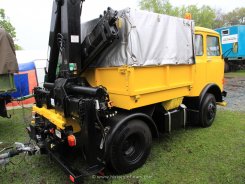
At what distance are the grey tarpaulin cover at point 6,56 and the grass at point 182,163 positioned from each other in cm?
168

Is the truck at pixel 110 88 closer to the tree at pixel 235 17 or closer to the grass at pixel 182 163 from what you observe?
the grass at pixel 182 163

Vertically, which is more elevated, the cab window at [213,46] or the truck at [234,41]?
the truck at [234,41]

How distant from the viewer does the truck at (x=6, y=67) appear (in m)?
5.35

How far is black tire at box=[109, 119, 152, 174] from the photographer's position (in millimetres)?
3328

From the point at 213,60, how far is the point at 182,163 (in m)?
2.94

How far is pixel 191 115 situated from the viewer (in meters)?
5.33

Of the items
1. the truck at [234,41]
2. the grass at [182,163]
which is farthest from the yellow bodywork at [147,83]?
the truck at [234,41]

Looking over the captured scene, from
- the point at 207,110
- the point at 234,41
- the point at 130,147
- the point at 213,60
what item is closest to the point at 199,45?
the point at 213,60

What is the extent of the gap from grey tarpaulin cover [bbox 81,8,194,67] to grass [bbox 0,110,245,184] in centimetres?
174

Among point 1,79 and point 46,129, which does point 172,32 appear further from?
point 1,79

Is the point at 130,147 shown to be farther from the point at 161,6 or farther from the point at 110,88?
the point at 161,6

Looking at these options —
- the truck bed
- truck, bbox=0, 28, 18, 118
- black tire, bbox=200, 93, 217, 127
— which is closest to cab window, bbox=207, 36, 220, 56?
black tire, bbox=200, 93, 217, 127

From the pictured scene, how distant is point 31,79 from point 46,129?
6.99 m

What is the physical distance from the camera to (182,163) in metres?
3.88
